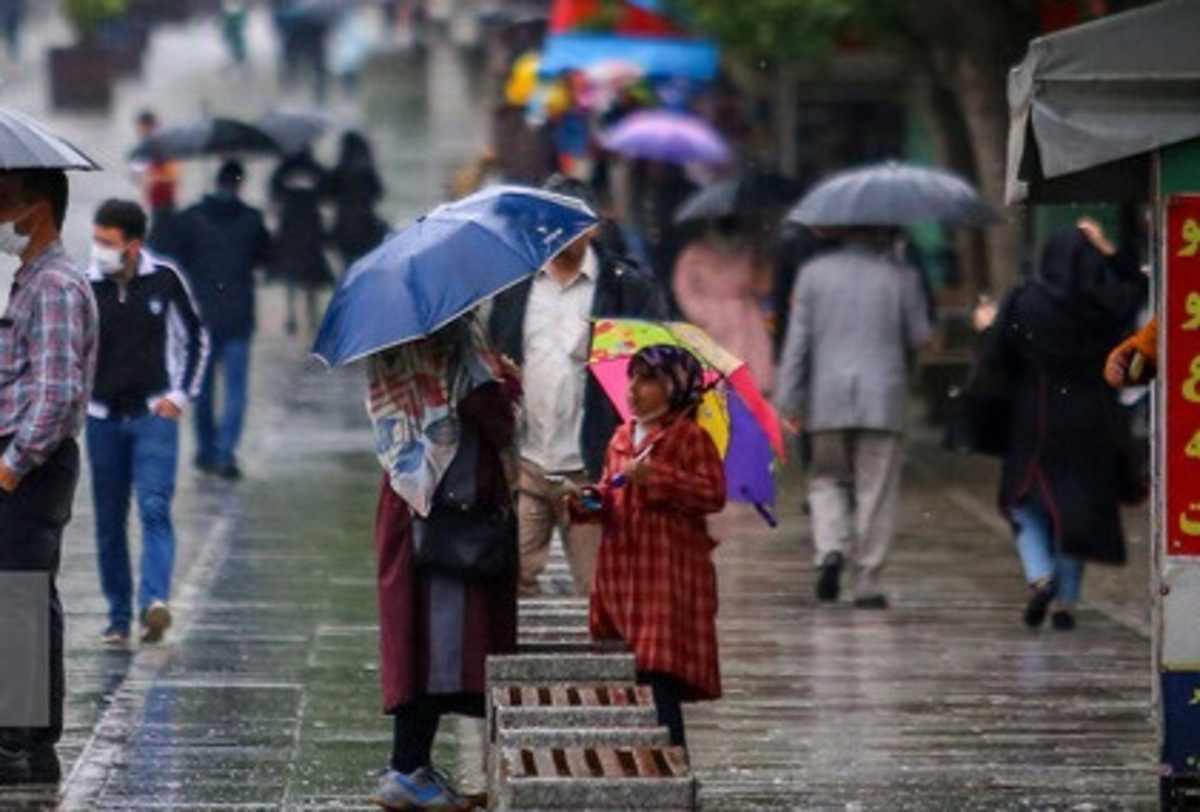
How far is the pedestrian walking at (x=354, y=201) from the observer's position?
3111 centimetres

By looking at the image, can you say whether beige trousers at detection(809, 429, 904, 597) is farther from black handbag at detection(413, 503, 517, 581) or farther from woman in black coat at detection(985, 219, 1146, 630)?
black handbag at detection(413, 503, 517, 581)

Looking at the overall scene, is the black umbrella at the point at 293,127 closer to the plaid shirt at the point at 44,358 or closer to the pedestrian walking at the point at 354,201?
the pedestrian walking at the point at 354,201

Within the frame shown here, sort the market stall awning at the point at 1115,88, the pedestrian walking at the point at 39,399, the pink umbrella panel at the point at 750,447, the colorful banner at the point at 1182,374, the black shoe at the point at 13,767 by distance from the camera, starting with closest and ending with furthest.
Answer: the market stall awning at the point at 1115,88
the colorful banner at the point at 1182,374
the pedestrian walking at the point at 39,399
the black shoe at the point at 13,767
the pink umbrella panel at the point at 750,447

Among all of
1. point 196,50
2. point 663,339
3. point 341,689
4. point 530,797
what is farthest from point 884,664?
point 196,50

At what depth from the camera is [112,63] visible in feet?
174

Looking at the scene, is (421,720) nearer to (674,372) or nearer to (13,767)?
(674,372)

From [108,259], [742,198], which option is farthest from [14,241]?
[742,198]

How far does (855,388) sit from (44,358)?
5.75 meters

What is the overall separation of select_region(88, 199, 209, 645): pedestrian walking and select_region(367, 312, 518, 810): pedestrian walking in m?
4.12

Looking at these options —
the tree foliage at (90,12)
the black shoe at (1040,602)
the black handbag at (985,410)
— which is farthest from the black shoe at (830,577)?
the tree foliage at (90,12)

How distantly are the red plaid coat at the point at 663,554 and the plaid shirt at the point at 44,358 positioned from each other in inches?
64.4

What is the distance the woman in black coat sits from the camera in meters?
15.1

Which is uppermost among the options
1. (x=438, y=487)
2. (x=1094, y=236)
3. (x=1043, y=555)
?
(x=1094, y=236)

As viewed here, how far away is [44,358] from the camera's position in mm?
10836
